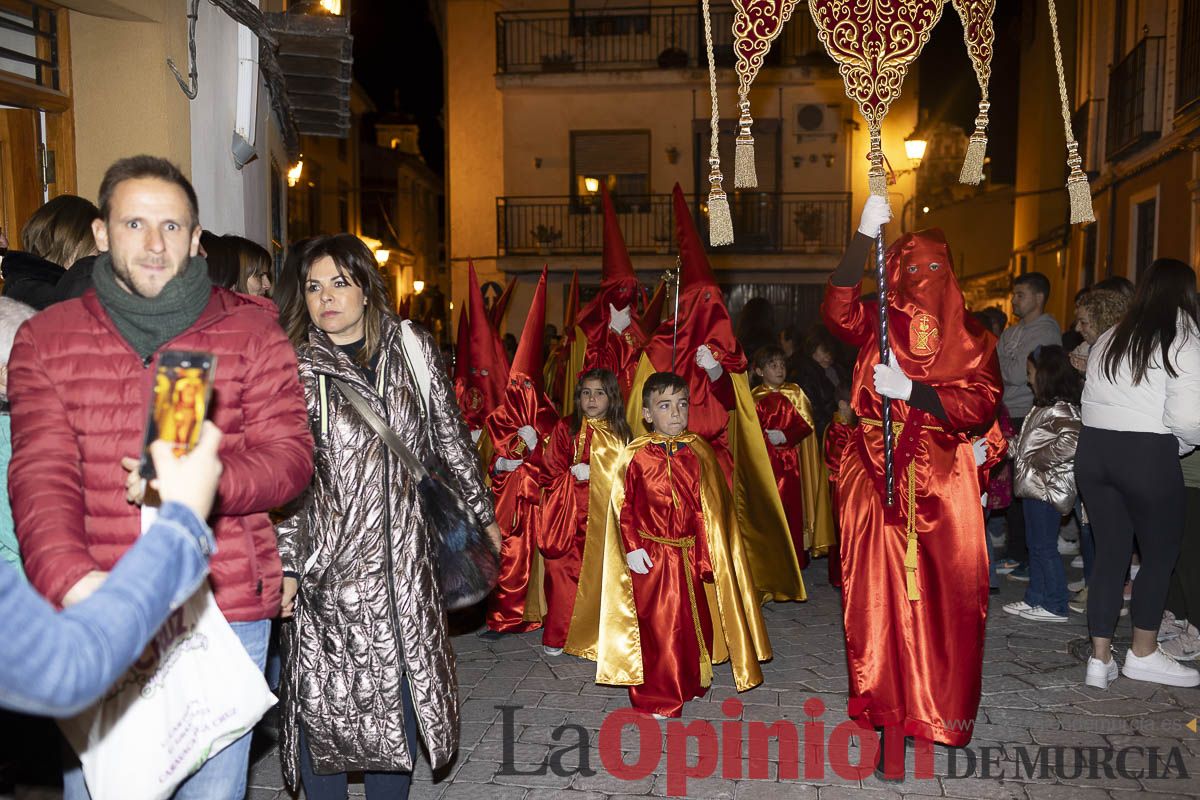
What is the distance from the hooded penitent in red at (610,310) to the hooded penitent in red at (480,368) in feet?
3.09

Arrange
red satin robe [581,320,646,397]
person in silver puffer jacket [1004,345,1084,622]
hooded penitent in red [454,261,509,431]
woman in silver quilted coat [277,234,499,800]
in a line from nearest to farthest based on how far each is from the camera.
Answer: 1. woman in silver quilted coat [277,234,499,800]
2. person in silver puffer jacket [1004,345,1084,622]
3. hooded penitent in red [454,261,509,431]
4. red satin robe [581,320,646,397]

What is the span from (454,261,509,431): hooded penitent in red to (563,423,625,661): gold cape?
1.64 m

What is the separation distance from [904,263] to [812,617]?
320cm

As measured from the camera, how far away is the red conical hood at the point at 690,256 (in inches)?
276

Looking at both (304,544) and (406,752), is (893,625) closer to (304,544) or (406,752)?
(406,752)

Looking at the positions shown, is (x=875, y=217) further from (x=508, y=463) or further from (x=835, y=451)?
(x=835, y=451)

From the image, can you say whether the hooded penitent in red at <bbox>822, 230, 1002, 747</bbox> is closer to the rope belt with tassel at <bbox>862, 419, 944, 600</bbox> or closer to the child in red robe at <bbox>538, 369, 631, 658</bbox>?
the rope belt with tassel at <bbox>862, 419, 944, 600</bbox>

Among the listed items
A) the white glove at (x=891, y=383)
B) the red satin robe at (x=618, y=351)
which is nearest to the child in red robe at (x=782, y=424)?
the red satin robe at (x=618, y=351)

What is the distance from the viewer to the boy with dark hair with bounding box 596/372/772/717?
4.99 meters

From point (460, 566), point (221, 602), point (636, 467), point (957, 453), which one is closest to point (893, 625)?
point (957, 453)

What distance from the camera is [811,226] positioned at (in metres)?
21.1

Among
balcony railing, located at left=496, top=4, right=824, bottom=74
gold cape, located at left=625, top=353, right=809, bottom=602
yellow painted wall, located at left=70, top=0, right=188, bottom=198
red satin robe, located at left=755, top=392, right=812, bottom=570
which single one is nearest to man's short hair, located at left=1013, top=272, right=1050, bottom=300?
red satin robe, located at left=755, top=392, right=812, bottom=570

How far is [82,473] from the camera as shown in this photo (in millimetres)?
2340

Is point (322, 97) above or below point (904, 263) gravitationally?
above
